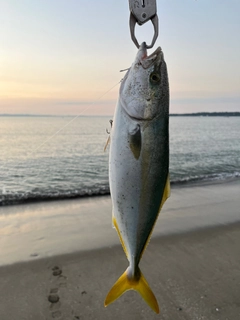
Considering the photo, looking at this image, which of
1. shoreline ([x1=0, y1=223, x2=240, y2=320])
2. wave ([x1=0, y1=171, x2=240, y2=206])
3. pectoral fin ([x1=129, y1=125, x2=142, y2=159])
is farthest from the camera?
wave ([x1=0, y1=171, x2=240, y2=206])

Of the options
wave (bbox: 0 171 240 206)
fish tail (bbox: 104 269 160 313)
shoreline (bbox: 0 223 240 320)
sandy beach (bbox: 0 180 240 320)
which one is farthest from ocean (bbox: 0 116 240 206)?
fish tail (bbox: 104 269 160 313)

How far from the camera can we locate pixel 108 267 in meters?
5.49

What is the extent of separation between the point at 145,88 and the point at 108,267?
420 centimetres

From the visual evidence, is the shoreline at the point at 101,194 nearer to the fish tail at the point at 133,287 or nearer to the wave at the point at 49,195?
the wave at the point at 49,195

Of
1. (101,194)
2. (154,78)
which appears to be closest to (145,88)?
(154,78)

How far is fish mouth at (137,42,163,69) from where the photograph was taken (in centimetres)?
203

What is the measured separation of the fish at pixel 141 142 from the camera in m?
1.99

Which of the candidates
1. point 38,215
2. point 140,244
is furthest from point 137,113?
point 38,215

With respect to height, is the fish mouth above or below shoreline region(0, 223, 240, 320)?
above

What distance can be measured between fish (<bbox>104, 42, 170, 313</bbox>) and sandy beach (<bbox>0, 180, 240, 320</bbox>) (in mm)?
2698

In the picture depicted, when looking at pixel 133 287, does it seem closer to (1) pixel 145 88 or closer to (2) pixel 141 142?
(2) pixel 141 142

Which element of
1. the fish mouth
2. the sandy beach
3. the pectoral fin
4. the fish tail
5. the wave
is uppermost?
the fish mouth

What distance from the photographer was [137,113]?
199 centimetres

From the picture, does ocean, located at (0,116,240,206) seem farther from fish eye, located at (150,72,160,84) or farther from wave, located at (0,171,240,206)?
fish eye, located at (150,72,160,84)
